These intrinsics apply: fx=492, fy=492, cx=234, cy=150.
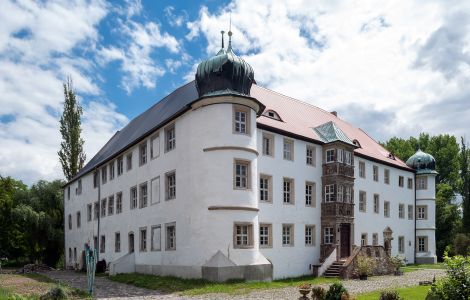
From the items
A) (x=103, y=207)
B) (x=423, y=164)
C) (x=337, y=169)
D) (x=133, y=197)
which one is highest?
(x=423, y=164)

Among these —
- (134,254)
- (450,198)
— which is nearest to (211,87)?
(134,254)

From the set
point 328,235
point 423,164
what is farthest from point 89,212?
point 423,164

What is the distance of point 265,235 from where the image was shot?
2641 cm

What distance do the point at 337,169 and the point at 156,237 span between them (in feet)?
37.4

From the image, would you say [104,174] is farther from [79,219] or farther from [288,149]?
[288,149]

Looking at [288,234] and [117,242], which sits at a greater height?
[288,234]

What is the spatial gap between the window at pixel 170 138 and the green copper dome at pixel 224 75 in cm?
328

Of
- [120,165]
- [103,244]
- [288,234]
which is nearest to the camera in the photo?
[288,234]

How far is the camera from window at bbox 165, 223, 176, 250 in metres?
25.1

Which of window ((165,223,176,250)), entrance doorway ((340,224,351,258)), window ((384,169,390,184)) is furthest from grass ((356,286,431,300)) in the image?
window ((384,169,390,184))

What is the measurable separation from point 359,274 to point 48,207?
3448 cm

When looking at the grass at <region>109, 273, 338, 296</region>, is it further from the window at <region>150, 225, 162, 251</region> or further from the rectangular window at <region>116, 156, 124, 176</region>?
the rectangular window at <region>116, 156, 124, 176</region>

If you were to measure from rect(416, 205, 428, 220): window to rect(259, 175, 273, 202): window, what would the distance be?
71.0ft

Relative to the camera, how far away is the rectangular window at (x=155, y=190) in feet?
89.8
